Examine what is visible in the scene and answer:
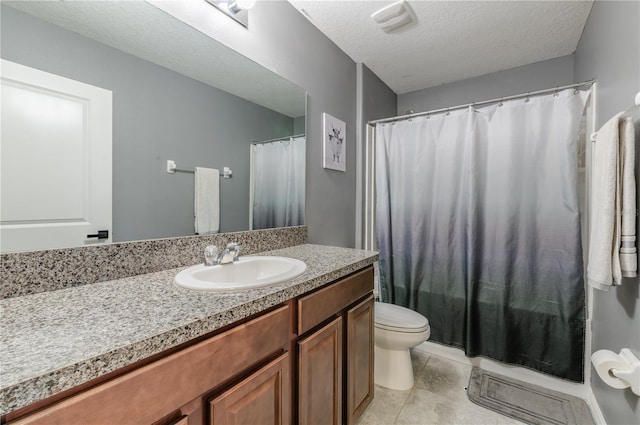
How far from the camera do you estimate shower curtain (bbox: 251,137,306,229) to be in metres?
1.54

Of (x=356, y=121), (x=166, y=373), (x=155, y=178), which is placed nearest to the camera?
(x=166, y=373)

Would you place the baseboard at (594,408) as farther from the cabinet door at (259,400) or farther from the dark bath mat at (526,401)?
the cabinet door at (259,400)

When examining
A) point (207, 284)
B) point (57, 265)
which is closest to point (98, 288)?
point (57, 265)


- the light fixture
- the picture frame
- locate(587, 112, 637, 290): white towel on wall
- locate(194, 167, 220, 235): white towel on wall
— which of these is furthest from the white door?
locate(587, 112, 637, 290): white towel on wall

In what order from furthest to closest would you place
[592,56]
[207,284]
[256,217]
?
[592,56] → [256,217] → [207,284]

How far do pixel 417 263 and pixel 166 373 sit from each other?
1.87 m

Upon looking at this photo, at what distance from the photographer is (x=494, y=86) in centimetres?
252

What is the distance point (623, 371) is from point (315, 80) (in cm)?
206

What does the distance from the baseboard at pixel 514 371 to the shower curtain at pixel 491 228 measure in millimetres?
62

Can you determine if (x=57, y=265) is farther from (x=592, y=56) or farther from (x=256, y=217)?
(x=592, y=56)

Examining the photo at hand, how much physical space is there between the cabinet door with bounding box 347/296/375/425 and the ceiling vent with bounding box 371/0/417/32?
1.69m

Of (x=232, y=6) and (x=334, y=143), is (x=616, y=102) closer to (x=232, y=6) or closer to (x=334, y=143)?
(x=334, y=143)

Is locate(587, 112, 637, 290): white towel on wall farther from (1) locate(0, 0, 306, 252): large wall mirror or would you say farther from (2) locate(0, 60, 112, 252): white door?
(2) locate(0, 60, 112, 252): white door

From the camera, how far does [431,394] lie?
1.69 m
